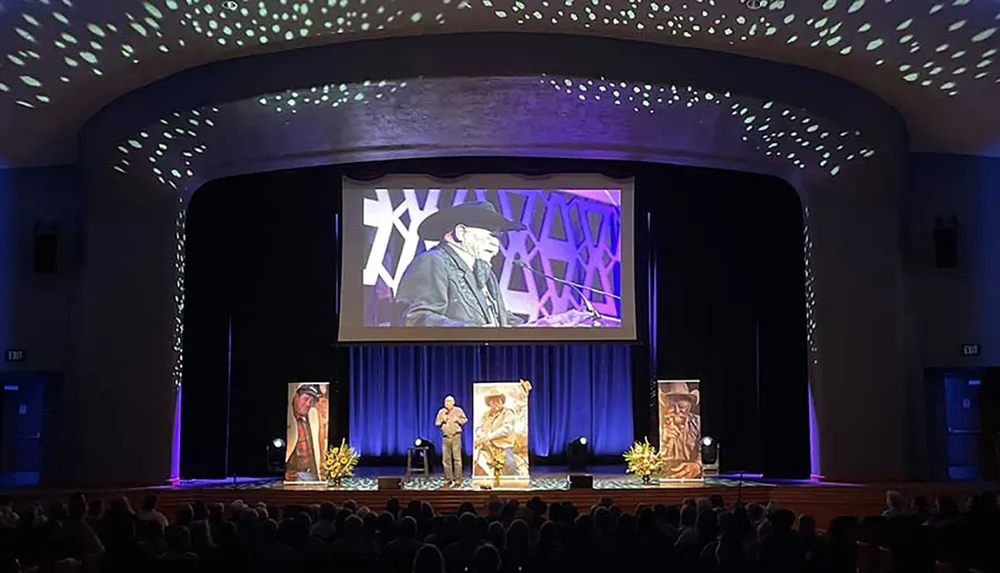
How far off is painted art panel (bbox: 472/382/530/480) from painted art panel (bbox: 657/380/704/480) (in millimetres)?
1928

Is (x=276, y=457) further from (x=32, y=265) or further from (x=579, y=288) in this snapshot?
(x=579, y=288)

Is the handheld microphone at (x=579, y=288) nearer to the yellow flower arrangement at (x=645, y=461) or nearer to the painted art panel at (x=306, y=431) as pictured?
the yellow flower arrangement at (x=645, y=461)

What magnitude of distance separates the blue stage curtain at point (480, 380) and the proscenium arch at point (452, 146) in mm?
3651

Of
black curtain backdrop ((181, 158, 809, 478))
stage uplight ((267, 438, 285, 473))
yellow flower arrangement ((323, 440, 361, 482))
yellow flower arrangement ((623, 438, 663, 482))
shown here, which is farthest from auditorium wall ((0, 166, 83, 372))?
yellow flower arrangement ((623, 438, 663, 482))

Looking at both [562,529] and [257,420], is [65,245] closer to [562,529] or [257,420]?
[257,420]

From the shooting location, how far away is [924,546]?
6.18 metres

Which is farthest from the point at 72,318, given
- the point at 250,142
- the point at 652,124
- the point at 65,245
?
the point at 652,124

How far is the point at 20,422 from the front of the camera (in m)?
13.9

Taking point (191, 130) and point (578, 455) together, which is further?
point (578, 455)

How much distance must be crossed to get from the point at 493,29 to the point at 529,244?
147 inches

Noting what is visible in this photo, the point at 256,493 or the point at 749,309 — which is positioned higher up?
the point at 749,309

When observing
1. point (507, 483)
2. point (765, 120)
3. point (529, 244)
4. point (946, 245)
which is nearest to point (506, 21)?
point (765, 120)

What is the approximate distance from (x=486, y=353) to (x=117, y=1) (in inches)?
333

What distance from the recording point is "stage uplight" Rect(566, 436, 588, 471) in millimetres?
15227
